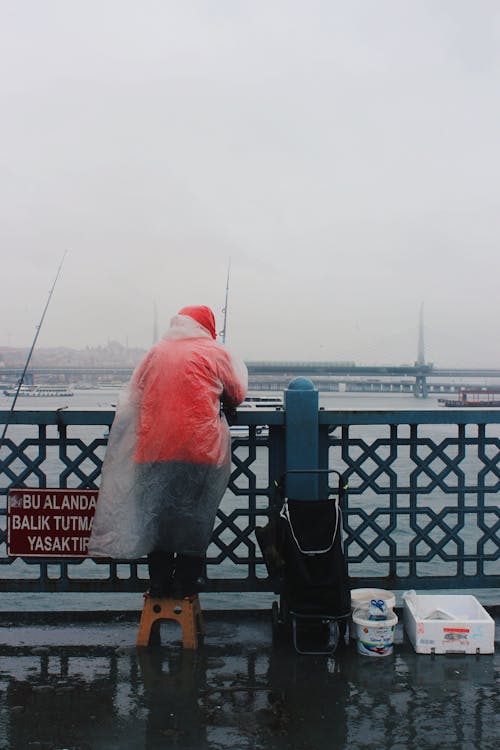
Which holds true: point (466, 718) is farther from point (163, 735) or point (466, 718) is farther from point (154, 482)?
point (154, 482)

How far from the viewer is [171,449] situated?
3.46 m

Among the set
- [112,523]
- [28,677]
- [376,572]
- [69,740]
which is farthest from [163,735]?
[376,572]

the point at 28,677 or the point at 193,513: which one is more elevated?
the point at 193,513

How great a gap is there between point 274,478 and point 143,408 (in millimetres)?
1012

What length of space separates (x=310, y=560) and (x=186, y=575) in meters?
0.63

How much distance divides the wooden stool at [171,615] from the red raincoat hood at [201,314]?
53.7 inches

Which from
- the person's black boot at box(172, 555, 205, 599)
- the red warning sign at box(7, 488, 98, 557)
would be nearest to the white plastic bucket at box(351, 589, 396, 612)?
the person's black boot at box(172, 555, 205, 599)

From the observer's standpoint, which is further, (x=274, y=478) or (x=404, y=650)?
(x=274, y=478)

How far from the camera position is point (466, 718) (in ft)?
9.80

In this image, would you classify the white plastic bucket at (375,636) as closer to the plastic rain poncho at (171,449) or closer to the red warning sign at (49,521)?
the plastic rain poncho at (171,449)

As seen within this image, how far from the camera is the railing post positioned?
4.09 m

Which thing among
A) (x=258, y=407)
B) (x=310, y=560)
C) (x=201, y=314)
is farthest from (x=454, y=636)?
(x=258, y=407)

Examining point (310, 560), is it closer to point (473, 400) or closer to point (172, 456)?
point (172, 456)

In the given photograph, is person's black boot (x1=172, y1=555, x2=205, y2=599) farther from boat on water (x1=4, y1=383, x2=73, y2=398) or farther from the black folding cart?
boat on water (x1=4, y1=383, x2=73, y2=398)
